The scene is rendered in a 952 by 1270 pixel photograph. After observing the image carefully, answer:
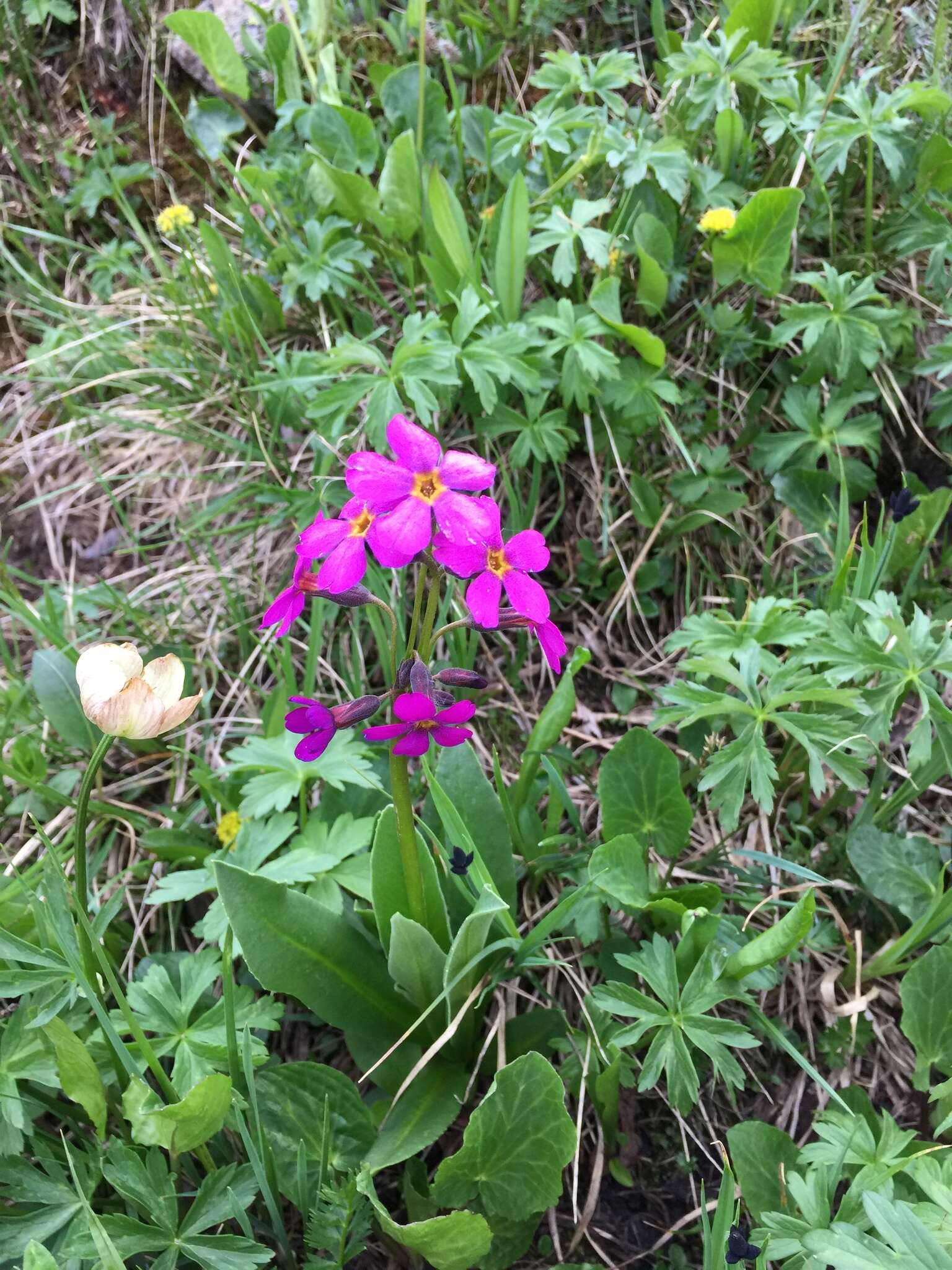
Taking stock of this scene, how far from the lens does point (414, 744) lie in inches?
50.1

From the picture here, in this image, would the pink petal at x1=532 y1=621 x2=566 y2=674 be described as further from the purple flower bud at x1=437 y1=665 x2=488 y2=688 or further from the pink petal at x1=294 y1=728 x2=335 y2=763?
the pink petal at x1=294 y1=728 x2=335 y2=763

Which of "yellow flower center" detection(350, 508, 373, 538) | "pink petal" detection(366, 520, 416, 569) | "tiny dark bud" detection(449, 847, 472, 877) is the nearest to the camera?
"pink petal" detection(366, 520, 416, 569)

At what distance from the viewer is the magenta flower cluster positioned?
1.22 meters

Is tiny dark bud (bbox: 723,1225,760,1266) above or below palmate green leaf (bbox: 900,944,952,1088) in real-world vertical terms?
above

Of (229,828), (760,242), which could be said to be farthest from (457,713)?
(760,242)

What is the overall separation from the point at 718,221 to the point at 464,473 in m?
1.56

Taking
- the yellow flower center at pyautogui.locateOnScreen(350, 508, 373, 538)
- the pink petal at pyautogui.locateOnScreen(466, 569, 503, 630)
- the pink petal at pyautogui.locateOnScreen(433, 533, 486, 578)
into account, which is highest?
the yellow flower center at pyautogui.locateOnScreen(350, 508, 373, 538)

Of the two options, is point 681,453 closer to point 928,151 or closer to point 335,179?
point 928,151

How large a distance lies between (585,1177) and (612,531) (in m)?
1.53

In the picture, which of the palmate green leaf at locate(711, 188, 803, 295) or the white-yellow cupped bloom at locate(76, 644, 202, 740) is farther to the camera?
the palmate green leaf at locate(711, 188, 803, 295)

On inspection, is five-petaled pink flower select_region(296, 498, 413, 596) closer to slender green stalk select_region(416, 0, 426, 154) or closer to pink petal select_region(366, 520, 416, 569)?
pink petal select_region(366, 520, 416, 569)

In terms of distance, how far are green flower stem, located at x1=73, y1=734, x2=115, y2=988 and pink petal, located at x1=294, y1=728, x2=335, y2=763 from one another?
0.25m

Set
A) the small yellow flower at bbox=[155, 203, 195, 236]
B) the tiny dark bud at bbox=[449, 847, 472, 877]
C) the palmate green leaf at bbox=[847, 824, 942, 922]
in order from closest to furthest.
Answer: the tiny dark bud at bbox=[449, 847, 472, 877]
the palmate green leaf at bbox=[847, 824, 942, 922]
the small yellow flower at bbox=[155, 203, 195, 236]

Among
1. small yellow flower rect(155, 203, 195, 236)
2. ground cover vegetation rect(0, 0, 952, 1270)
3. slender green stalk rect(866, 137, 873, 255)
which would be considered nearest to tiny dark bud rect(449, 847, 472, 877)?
ground cover vegetation rect(0, 0, 952, 1270)
